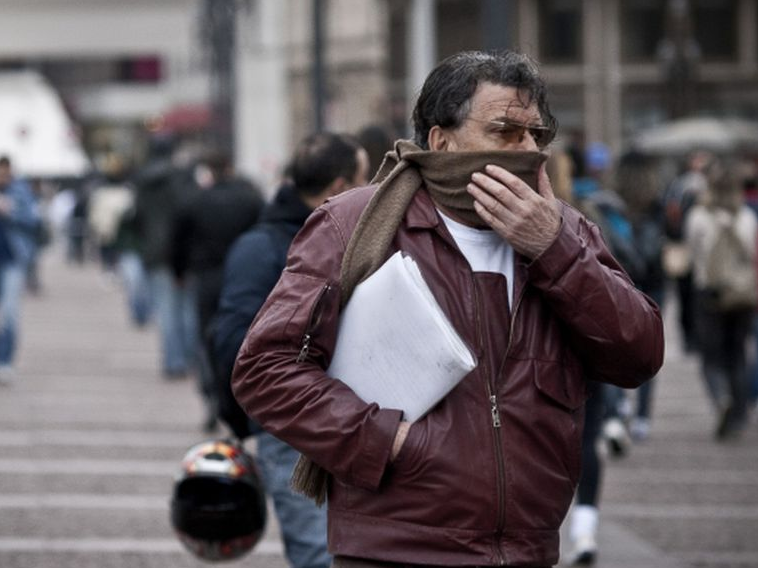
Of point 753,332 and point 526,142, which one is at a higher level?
point 526,142

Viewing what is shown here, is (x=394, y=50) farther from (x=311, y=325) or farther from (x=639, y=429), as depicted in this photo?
(x=311, y=325)

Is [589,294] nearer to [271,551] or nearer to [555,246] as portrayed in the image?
[555,246]

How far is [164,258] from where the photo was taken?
1823 centimetres

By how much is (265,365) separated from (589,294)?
699 mm

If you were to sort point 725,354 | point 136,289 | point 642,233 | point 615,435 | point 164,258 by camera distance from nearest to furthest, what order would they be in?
point 615,435 → point 642,233 → point 725,354 → point 164,258 → point 136,289

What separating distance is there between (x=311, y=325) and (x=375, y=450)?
307mm

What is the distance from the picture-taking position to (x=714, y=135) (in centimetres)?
4053

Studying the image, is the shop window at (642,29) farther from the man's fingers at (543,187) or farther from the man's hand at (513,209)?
the man's hand at (513,209)

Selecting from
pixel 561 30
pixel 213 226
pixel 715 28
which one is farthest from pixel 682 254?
pixel 715 28

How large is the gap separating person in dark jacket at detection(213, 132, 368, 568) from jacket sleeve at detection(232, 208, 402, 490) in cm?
224

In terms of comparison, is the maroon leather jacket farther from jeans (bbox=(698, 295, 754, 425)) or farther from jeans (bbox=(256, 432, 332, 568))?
jeans (bbox=(698, 295, 754, 425))

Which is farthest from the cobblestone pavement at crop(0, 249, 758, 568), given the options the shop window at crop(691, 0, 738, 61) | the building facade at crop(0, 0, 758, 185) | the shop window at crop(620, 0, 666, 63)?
the shop window at crop(691, 0, 738, 61)

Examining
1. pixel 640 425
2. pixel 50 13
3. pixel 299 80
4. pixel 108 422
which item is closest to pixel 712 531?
pixel 640 425

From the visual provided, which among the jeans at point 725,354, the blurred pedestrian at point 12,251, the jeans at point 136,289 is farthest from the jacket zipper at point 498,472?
the jeans at point 136,289
